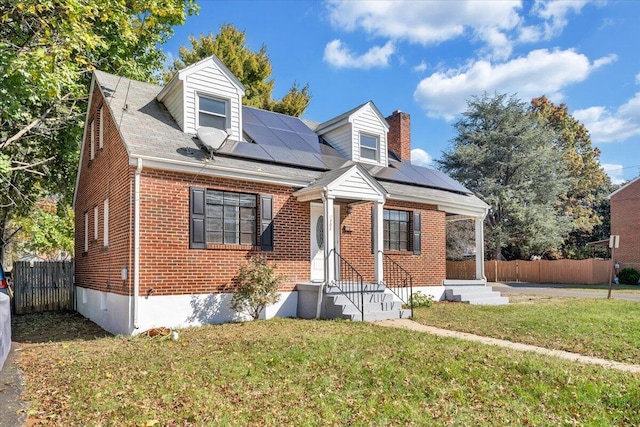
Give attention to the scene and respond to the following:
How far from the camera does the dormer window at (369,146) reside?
14.1m

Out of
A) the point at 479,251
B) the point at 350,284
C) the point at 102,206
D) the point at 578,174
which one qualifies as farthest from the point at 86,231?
the point at 578,174

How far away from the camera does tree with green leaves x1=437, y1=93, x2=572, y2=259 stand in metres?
29.0

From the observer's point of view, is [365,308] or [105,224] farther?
[105,224]

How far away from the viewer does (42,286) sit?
14.3m

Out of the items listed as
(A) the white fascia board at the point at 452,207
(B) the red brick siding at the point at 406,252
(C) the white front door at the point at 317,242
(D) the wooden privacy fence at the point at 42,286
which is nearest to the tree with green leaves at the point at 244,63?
(D) the wooden privacy fence at the point at 42,286

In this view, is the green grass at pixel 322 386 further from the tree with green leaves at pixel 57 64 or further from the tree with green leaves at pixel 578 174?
the tree with green leaves at pixel 578 174

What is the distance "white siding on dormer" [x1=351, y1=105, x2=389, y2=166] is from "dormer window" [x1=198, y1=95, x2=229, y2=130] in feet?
13.6

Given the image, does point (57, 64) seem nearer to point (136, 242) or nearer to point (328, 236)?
point (136, 242)

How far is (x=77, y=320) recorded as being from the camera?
12242 millimetres

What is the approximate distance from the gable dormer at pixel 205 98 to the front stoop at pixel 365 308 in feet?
15.4

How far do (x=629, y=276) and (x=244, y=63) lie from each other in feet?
82.9

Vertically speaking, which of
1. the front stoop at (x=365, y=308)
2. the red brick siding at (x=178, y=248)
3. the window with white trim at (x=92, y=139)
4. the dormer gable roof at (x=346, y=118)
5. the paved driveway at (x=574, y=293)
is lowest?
the paved driveway at (x=574, y=293)

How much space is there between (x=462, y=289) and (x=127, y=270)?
9.76m

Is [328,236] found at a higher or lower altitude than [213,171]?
lower
